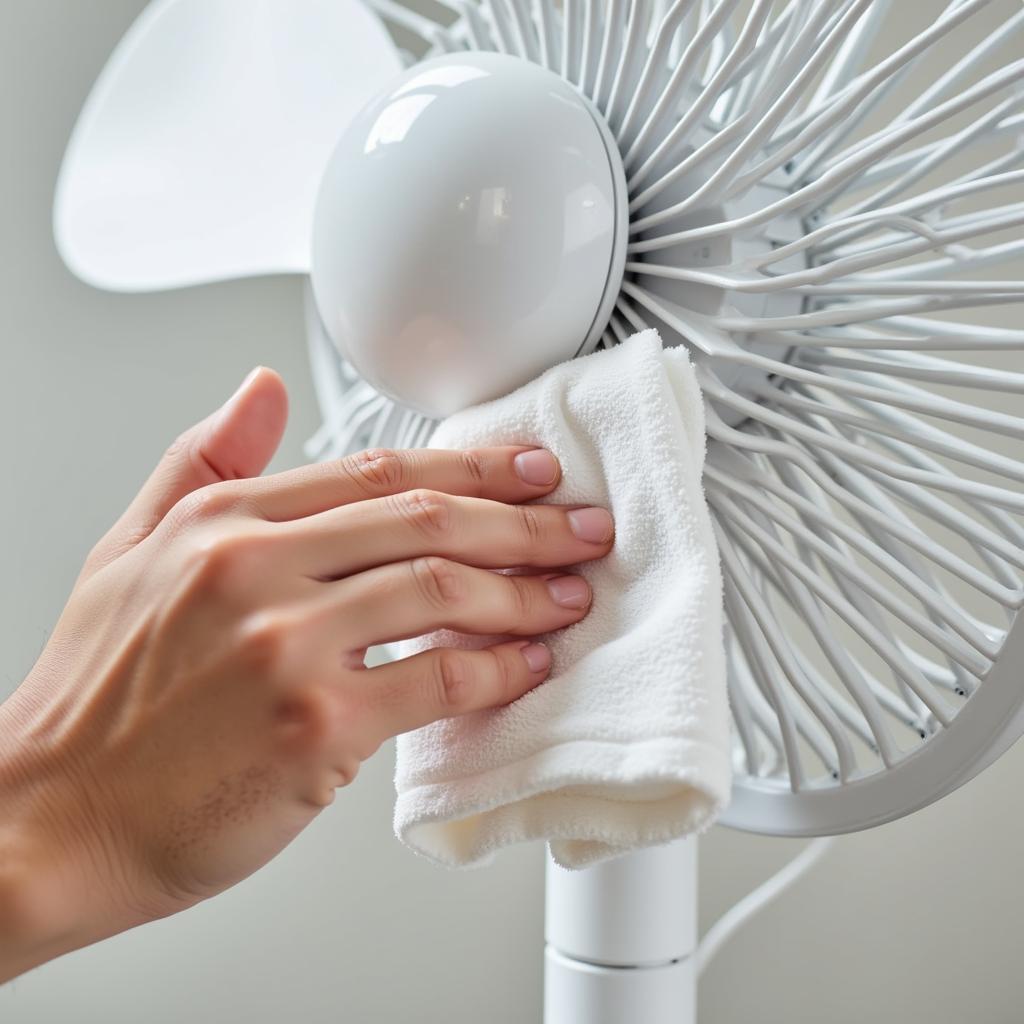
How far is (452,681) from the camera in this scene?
458 millimetres

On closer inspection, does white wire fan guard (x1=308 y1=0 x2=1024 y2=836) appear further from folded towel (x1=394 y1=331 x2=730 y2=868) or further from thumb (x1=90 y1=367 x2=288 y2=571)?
thumb (x1=90 y1=367 x2=288 y2=571)

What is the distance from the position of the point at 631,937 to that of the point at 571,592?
0.32 metres

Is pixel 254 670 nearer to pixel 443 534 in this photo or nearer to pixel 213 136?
pixel 443 534

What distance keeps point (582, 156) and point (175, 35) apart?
1.25 ft

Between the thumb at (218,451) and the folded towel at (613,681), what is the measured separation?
0.51ft

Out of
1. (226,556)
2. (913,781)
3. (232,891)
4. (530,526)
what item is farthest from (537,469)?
(232,891)

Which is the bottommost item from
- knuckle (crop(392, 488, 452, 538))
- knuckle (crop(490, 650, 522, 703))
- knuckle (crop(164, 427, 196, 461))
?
knuckle (crop(490, 650, 522, 703))

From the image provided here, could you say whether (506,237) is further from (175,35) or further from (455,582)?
(175,35)

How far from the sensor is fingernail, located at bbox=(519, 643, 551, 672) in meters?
0.48

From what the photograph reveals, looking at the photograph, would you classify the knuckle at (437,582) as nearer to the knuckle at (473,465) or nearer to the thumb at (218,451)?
the knuckle at (473,465)

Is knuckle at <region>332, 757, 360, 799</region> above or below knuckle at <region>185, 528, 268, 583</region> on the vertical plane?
below

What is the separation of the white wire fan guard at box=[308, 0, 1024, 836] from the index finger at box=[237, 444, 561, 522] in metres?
A: 0.10

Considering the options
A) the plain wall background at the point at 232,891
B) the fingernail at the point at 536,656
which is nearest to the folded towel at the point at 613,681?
the fingernail at the point at 536,656

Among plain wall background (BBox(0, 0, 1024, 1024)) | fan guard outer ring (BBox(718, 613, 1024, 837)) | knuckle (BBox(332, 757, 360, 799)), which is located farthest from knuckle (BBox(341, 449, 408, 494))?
plain wall background (BBox(0, 0, 1024, 1024))
